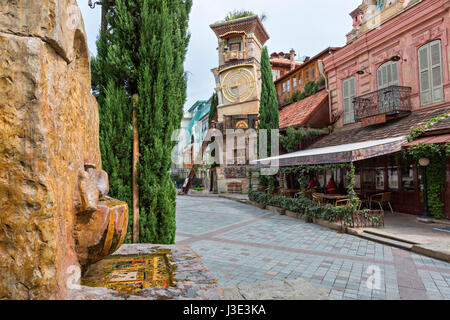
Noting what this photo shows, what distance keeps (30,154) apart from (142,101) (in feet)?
8.82

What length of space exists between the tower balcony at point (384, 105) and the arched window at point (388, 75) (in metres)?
0.43

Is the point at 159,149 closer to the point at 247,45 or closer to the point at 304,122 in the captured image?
the point at 304,122

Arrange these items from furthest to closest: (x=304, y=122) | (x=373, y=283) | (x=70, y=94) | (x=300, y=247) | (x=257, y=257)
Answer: (x=304, y=122)
(x=300, y=247)
(x=257, y=257)
(x=373, y=283)
(x=70, y=94)

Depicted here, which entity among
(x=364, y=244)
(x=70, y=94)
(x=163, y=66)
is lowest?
(x=364, y=244)

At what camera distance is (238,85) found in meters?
23.5

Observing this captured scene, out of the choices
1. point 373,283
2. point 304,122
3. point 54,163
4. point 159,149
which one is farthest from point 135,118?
point 304,122

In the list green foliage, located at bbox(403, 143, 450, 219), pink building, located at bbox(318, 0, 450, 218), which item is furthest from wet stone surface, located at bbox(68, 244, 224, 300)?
green foliage, located at bbox(403, 143, 450, 219)

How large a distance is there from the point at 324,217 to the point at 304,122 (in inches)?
279

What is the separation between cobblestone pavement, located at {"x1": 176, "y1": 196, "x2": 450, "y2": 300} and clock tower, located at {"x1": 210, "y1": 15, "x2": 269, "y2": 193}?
535 inches

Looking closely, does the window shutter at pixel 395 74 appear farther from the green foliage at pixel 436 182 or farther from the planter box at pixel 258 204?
the planter box at pixel 258 204

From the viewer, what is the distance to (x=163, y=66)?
14.0 feet

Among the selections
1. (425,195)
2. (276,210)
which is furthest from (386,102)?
(276,210)

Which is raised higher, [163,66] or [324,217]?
[163,66]

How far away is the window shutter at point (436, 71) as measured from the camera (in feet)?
32.1
